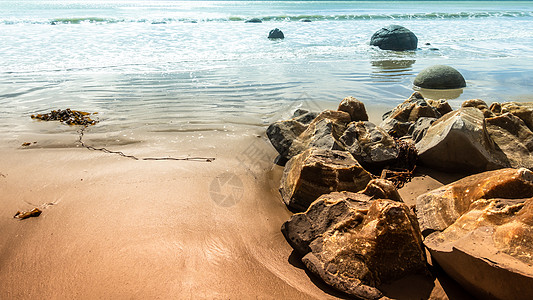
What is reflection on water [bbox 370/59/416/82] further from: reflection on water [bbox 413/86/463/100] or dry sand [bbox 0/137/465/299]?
dry sand [bbox 0/137/465/299]

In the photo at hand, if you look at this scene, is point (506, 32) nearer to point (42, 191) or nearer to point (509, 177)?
point (509, 177)

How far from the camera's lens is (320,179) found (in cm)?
338

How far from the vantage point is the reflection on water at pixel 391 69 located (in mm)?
9445

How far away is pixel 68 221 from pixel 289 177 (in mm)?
2080

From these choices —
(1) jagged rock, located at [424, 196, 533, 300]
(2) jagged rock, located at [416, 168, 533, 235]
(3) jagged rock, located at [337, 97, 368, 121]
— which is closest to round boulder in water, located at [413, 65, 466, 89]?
(3) jagged rock, located at [337, 97, 368, 121]

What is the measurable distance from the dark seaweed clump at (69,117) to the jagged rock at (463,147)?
5083mm

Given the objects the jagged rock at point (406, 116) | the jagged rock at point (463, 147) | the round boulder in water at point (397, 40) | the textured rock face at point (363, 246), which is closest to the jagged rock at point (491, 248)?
the textured rock face at point (363, 246)

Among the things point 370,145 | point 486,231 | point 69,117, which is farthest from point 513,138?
point 69,117

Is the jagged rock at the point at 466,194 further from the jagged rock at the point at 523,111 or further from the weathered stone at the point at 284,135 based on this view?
the jagged rock at the point at 523,111

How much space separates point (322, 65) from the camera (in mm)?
10984

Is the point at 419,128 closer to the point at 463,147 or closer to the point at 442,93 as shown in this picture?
the point at 463,147

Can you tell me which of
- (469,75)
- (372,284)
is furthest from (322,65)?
(372,284)

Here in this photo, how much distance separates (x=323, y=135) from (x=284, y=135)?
507mm

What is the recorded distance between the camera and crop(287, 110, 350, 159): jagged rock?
13.4 ft
